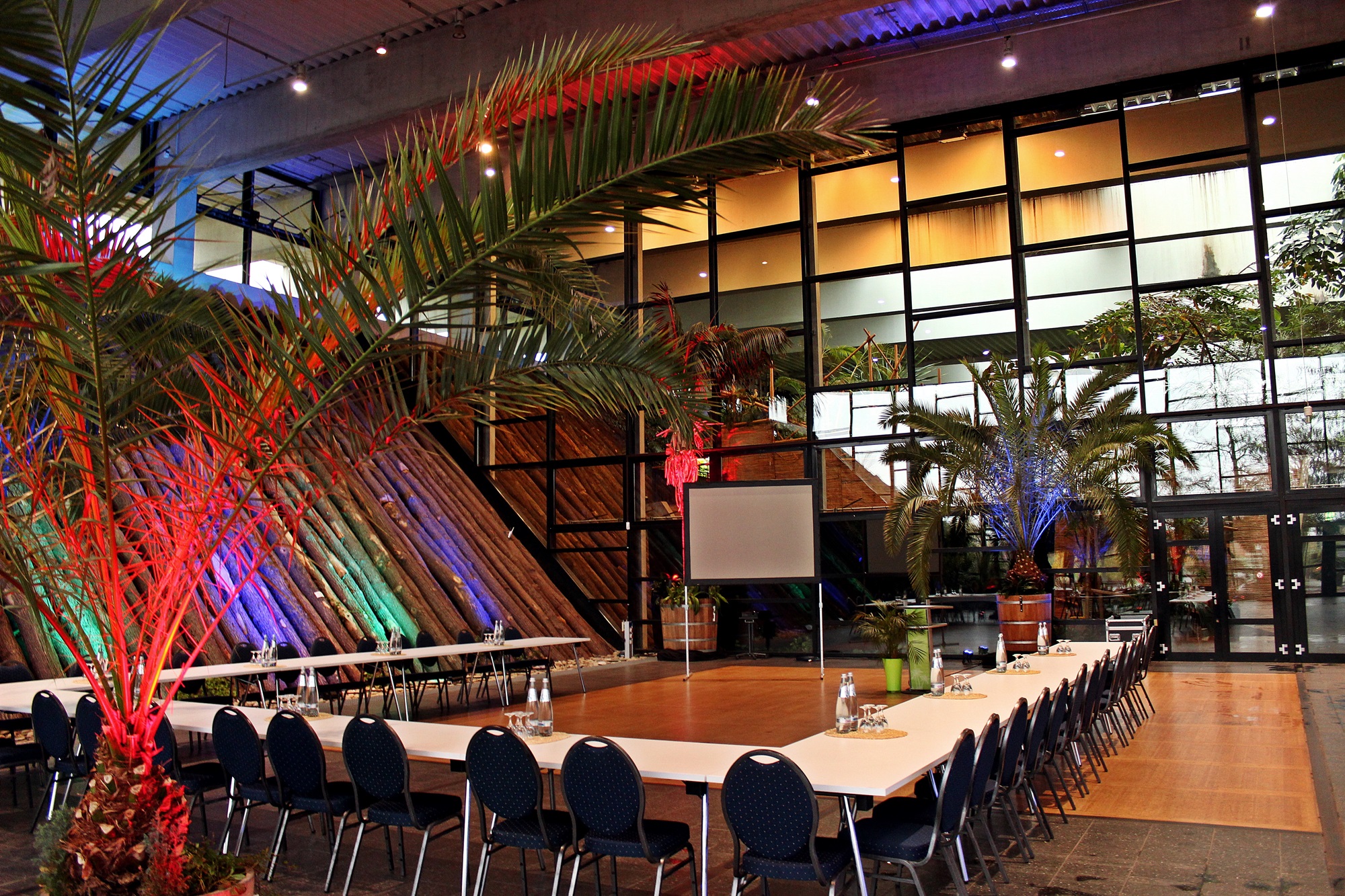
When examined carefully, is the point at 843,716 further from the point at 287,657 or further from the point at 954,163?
the point at 954,163

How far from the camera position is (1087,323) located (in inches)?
511

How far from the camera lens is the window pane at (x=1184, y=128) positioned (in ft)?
41.5

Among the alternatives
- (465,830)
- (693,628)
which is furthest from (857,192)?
(465,830)

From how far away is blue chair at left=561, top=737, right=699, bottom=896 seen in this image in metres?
3.66

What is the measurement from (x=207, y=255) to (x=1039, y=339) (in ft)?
37.8

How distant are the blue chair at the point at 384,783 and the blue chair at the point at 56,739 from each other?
181 centimetres

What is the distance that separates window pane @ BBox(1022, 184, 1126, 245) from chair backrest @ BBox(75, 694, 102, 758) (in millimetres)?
11797

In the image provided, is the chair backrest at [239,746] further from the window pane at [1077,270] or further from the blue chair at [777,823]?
the window pane at [1077,270]

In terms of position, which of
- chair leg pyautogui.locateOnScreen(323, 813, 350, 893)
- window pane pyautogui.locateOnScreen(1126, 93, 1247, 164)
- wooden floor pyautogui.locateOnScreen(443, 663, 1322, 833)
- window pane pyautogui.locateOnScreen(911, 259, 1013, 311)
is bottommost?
wooden floor pyautogui.locateOnScreen(443, 663, 1322, 833)

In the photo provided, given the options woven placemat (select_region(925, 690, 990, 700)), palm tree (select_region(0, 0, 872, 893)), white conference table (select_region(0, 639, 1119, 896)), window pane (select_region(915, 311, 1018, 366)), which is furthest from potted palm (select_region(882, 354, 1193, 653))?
palm tree (select_region(0, 0, 872, 893))

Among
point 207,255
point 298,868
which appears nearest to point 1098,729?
point 298,868

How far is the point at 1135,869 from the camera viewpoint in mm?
4414

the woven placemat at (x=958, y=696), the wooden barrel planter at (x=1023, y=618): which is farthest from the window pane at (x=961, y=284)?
the woven placemat at (x=958, y=696)

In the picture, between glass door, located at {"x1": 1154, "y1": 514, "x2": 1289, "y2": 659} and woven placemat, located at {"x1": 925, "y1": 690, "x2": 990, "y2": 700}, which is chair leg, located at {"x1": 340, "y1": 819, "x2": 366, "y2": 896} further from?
glass door, located at {"x1": 1154, "y1": 514, "x2": 1289, "y2": 659}
